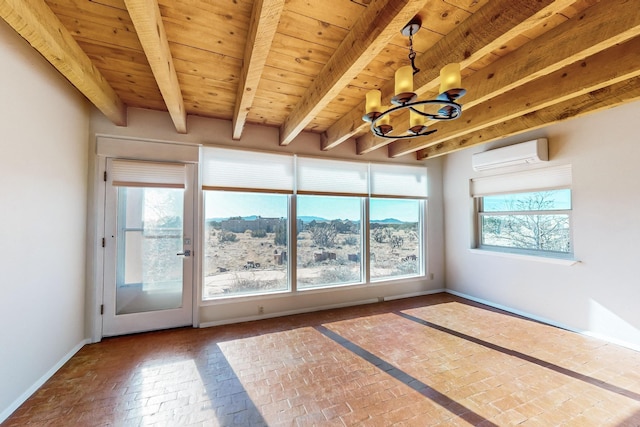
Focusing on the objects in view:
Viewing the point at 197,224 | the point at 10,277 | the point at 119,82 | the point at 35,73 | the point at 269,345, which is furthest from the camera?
the point at 197,224

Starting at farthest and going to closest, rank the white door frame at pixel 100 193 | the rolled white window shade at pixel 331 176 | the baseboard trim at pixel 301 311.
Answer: the rolled white window shade at pixel 331 176 → the baseboard trim at pixel 301 311 → the white door frame at pixel 100 193

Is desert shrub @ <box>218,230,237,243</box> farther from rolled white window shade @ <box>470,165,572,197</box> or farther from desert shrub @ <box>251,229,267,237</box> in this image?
rolled white window shade @ <box>470,165,572,197</box>

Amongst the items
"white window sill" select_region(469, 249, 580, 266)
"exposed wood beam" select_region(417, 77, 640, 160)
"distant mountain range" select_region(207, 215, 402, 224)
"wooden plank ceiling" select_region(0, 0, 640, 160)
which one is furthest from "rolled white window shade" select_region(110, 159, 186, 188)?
"white window sill" select_region(469, 249, 580, 266)

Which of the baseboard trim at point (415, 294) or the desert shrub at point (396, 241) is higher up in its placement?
the desert shrub at point (396, 241)

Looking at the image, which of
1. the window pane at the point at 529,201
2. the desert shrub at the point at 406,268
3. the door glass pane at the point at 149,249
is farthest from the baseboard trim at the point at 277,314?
the window pane at the point at 529,201

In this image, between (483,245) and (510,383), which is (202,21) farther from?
(483,245)

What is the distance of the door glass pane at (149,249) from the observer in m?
3.15

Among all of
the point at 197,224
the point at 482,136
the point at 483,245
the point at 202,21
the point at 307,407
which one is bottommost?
the point at 307,407

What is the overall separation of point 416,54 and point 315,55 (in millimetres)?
829

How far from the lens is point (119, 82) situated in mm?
2580

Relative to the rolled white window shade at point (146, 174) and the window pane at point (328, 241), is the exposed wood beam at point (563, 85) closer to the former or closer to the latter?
the window pane at point (328, 241)

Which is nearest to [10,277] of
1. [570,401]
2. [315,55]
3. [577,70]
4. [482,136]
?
[315,55]

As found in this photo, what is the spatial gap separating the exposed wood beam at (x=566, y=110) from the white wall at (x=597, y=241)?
632 mm

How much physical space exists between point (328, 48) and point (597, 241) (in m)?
3.67
